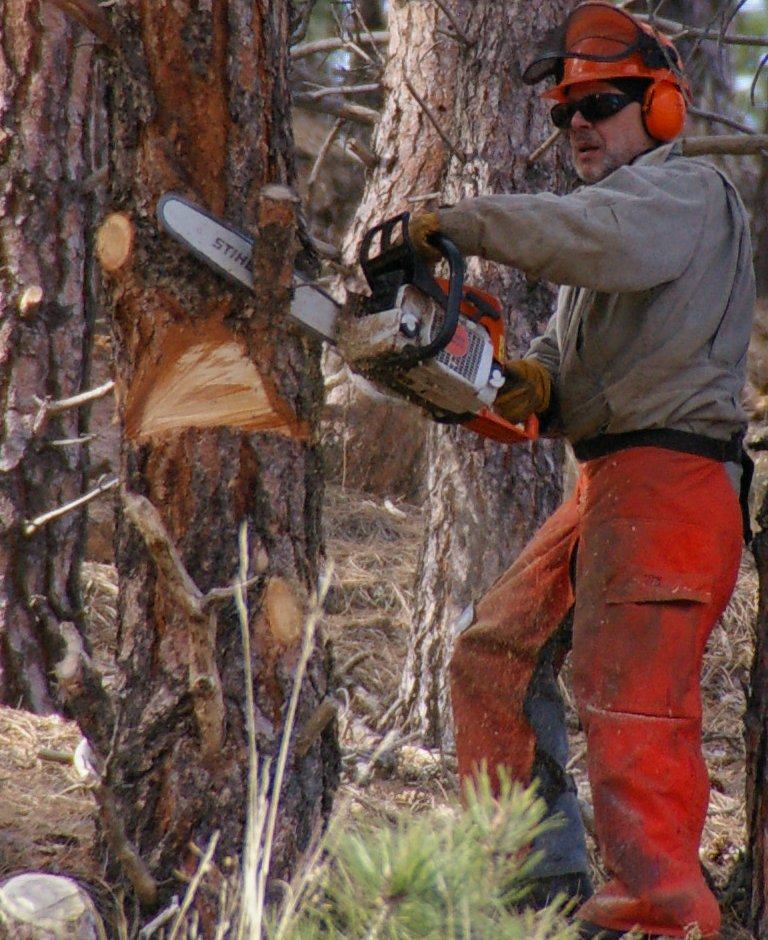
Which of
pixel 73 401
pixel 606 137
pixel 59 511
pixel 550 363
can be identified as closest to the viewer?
pixel 606 137

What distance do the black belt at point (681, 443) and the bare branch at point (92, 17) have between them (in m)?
1.56

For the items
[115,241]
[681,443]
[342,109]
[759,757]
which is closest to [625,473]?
[681,443]

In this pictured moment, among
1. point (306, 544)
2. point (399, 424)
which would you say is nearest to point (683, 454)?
point (306, 544)

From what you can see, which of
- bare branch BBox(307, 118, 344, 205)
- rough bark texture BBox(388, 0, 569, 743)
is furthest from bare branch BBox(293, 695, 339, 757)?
bare branch BBox(307, 118, 344, 205)

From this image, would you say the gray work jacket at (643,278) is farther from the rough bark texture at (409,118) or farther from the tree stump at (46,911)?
the rough bark texture at (409,118)

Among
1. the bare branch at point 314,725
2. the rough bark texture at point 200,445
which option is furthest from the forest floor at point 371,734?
the rough bark texture at point 200,445

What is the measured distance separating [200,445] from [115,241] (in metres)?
0.48

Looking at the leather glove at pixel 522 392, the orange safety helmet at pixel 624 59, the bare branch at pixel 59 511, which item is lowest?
the bare branch at pixel 59 511

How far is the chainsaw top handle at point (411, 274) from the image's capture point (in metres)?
2.79

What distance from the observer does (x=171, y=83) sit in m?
2.56

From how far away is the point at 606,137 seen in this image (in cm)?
325

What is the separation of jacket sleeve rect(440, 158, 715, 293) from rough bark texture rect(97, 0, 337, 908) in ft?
1.63

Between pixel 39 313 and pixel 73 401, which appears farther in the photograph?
pixel 39 313

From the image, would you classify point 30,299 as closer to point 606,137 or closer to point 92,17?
point 92,17
